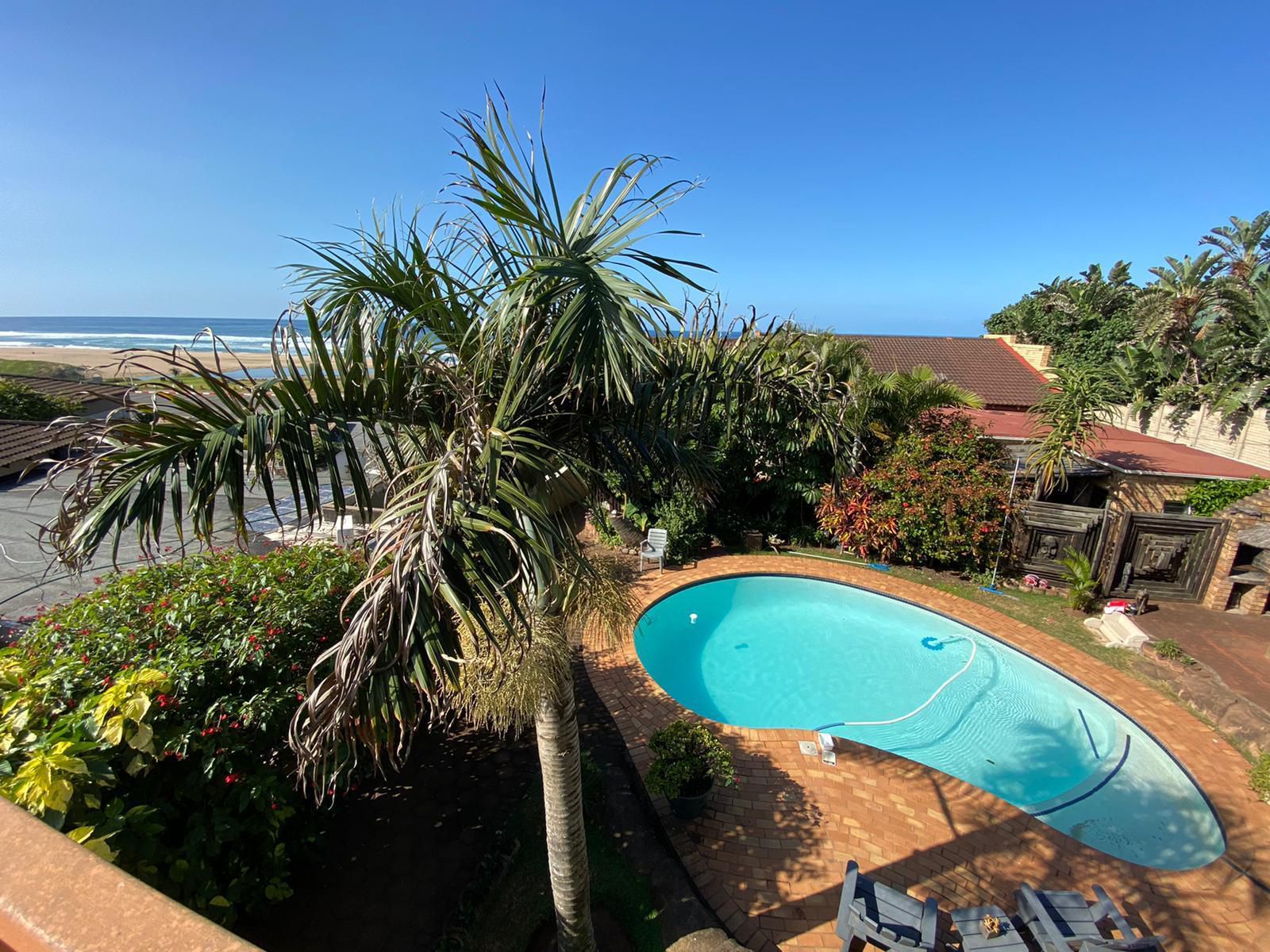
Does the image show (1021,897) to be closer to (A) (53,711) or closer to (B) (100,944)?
(B) (100,944)

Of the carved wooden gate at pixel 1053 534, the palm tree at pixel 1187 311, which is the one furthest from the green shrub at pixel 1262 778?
the palm tree at pixel 1187 311

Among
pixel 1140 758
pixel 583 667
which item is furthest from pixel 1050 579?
pixel 583 667

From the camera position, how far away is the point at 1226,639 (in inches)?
373

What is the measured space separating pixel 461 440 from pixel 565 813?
2643 millimetres

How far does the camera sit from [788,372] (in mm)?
4906

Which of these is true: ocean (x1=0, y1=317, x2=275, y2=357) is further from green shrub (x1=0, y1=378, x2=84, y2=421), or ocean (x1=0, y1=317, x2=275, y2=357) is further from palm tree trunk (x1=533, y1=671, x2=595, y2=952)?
palm tree trunk (x1=533, y1=671, x2=595, y2=952)

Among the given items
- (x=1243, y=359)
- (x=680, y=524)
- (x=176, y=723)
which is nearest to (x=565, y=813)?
(x=176, y=723)

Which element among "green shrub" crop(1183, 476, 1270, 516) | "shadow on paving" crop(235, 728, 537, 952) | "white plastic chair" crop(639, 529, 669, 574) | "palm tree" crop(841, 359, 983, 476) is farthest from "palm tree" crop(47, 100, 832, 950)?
"green shrub" crop(1183, 476, 1270, 516)

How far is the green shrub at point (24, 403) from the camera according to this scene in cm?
1430

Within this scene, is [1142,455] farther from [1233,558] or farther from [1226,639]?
[1226,639]

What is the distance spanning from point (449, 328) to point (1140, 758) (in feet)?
32.3

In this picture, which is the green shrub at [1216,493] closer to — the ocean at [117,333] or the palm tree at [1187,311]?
the palm tree at [1187,311]

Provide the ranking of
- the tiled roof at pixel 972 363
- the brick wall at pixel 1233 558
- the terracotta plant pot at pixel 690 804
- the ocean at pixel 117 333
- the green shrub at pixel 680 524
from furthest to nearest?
the ocean at pixel 117 333 → the tiled roof at pixel 972 363 → the green shrub at pixel 680 524 → the brick wall at pixel 1233 558 → the terracotta plant pot at pixel 690 804

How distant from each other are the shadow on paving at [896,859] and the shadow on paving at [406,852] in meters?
1.97
